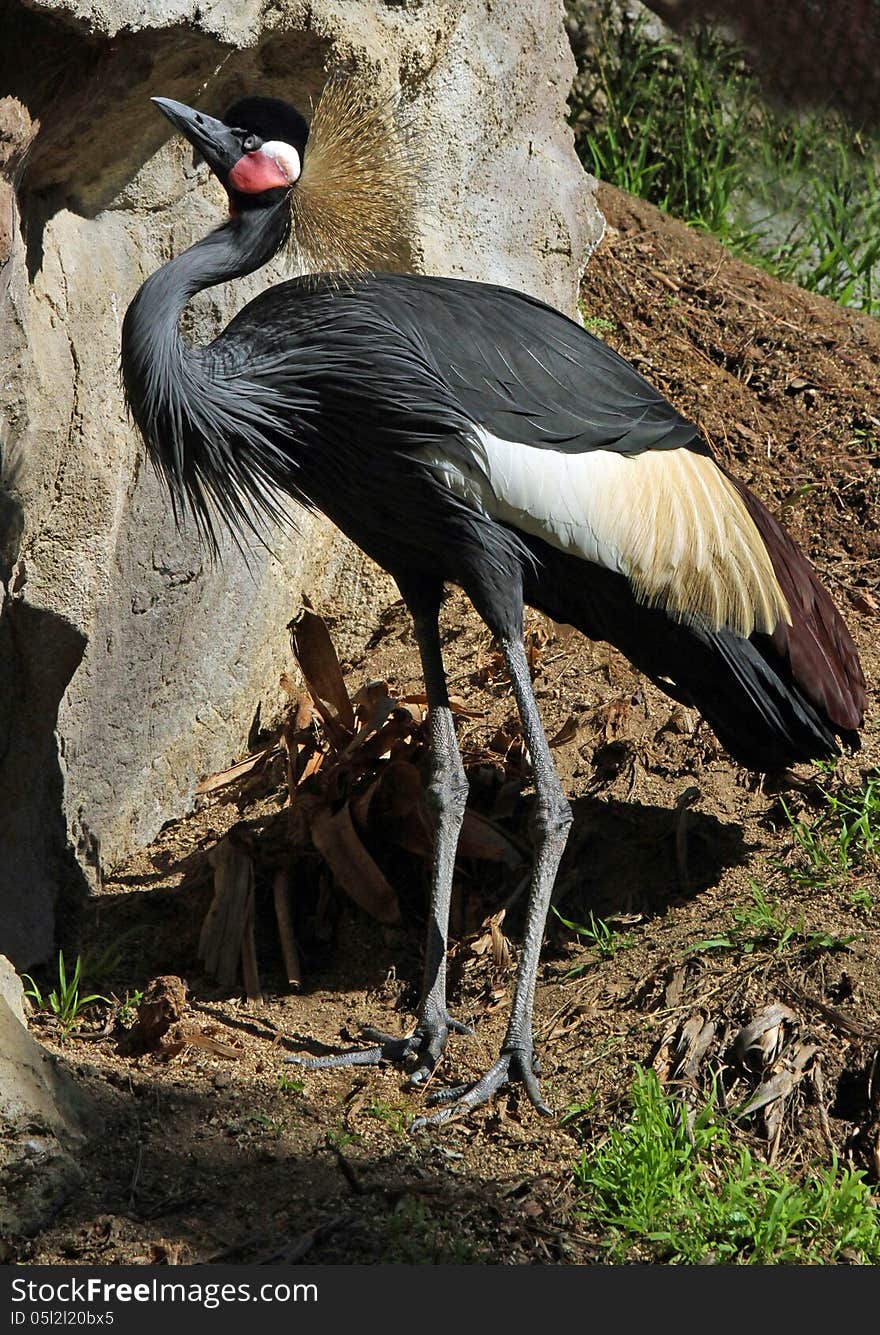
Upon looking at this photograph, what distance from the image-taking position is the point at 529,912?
12.4 feet

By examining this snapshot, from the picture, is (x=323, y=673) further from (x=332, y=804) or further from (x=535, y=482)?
(x=535, y=482)

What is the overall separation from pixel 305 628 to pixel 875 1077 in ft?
7.55

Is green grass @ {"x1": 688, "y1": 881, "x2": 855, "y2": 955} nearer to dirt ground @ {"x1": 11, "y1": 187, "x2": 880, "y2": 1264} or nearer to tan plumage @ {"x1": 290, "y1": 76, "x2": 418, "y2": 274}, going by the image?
dirt ground @ {"x1": 11, "y1": 187, "x2": 880, "y2": 1264}

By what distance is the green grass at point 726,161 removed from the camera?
676cm

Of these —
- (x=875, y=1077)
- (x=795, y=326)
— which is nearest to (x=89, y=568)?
(x=875, y=1077)

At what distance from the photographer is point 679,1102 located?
11.1 ft

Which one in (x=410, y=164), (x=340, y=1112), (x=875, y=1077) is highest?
(x=410, y=164)

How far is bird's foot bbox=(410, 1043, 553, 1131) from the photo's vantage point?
353 cm

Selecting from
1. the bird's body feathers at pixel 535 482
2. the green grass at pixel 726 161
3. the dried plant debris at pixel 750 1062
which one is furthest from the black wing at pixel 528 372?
the green grass at pixel 726 161

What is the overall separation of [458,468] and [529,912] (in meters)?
1.11

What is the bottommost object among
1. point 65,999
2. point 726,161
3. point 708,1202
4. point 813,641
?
point 65,999

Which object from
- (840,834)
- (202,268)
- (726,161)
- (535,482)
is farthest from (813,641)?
(726,161)

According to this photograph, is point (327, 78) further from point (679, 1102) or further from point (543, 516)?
point (679, 1102)

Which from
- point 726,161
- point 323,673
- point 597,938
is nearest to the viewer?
point 597,938
